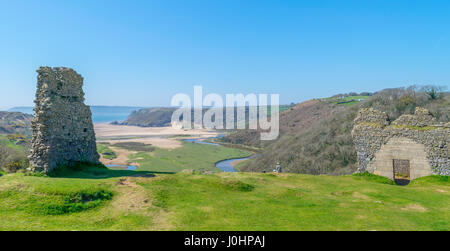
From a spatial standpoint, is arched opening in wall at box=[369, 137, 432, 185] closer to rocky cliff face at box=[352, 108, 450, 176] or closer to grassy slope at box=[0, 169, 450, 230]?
rocky cliff face at box=[352, 108, 450, 176]

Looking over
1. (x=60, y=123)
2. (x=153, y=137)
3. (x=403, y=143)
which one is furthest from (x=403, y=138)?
(x=153, y=137)

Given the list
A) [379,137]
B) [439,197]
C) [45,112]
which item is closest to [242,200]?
[439,197]

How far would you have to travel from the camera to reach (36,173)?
14797mm

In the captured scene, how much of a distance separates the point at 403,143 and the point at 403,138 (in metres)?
0.38

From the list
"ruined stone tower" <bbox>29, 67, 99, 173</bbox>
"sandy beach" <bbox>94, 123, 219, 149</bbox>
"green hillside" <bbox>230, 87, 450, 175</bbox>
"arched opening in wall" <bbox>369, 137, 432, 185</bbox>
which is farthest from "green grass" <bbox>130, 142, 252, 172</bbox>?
"arched opening in wall" <bbox>369, 137, 432, 185</bbox>

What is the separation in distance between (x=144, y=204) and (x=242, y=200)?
453cm

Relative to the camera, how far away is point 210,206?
37.9 ft

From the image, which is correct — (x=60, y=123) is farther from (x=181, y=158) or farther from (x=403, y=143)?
(x=181, y=158)

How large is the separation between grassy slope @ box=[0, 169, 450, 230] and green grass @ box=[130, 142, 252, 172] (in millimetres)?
40770

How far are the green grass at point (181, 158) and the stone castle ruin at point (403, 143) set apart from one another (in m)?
40.0

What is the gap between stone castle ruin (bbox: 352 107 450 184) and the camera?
18828mm
